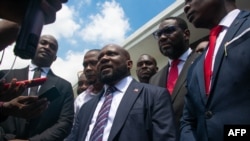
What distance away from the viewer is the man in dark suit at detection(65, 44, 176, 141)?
314 centimetres

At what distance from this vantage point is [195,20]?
286 centimetres

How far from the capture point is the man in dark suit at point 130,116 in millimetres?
3137

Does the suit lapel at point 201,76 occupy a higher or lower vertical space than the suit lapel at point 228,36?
lower

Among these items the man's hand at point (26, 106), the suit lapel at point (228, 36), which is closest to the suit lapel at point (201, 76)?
the suit lapel at point (228, 36)

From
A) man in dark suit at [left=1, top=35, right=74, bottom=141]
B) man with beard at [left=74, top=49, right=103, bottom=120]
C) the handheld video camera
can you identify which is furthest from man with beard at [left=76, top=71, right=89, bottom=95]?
the handheld video camera

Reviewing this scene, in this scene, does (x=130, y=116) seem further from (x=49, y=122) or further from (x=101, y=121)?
(x=49, y=122)

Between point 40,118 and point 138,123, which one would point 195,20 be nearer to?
point 138,123

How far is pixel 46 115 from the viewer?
3.81 metres

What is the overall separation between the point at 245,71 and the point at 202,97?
0.37 metres

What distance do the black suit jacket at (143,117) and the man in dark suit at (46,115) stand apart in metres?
0.38

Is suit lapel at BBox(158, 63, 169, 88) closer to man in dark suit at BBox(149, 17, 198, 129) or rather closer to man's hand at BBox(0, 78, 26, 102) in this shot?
man in dark suit at BBox(149, 17, 198, 129)

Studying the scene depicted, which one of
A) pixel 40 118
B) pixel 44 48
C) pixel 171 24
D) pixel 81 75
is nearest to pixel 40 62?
pixel 44 48

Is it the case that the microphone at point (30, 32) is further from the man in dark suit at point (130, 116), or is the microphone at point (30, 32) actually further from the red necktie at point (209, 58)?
the man in dark suit at point (130, 116)

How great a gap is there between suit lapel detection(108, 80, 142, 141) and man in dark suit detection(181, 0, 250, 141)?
0.71 m
